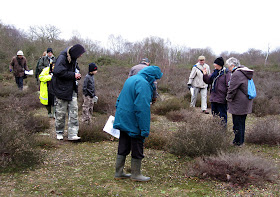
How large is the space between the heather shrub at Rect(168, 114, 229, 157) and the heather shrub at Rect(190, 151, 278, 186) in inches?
18.7

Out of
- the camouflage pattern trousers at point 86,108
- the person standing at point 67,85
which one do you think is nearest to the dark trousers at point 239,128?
the person standing at point 67,85

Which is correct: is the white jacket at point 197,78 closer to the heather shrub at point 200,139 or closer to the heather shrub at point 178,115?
the heather shrub at point 178,115

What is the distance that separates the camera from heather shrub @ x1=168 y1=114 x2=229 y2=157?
4180 millimetres

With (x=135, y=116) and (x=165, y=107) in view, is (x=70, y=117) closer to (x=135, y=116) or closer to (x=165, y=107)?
(x=135, y=116)

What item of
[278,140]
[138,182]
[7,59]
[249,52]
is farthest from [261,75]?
[249,52]

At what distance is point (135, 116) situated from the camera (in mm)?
3215

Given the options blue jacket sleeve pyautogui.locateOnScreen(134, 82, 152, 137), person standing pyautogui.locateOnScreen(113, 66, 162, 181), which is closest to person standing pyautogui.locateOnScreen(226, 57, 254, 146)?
person standing pyautogui.locateOnScreen(113, 66, 162, 181)

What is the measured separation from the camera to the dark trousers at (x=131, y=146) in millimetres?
3303

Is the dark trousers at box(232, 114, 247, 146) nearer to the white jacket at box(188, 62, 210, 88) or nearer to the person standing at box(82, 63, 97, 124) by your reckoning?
the person standing at box(82, 63, 97, 124)

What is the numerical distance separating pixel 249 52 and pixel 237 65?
4005cm

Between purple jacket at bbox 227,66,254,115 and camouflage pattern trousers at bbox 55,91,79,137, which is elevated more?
purple jacket at bbox 227,66,254,115

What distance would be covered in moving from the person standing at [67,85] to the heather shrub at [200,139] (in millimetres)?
1963

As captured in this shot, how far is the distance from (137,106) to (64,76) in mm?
2210

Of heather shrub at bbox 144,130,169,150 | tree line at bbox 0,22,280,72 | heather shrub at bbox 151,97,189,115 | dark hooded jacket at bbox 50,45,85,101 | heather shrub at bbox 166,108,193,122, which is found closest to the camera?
dark hooded jacket at bbox 50,45,85,101
